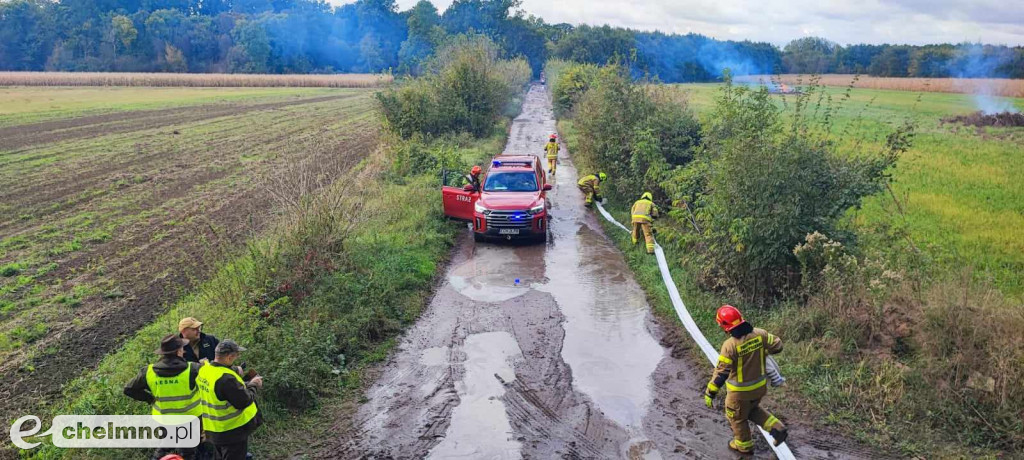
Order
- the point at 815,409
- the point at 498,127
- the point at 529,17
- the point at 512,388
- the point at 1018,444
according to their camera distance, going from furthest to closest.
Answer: the point at 529,17 → the point at 498,127 → the point at 512,388 → the point at 815,409 → the point at 1018,444

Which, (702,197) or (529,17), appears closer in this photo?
(702,197)

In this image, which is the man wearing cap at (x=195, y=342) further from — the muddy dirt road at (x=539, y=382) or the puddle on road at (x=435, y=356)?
the puddle on road at (x=435, y=356)

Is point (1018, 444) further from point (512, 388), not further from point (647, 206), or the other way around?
point (647, 206)

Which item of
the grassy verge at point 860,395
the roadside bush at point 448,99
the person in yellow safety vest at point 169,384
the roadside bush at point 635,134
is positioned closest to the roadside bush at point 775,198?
the grassy verge at point 860,395

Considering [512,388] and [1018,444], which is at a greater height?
[1018,444]

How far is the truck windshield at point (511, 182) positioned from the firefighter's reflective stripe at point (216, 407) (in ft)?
37.5

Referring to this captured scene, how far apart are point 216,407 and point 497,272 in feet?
27.6

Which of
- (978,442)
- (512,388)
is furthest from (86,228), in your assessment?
(978,442)

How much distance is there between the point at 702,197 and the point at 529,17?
114 m

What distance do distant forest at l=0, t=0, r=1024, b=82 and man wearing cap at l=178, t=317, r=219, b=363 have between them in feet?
232

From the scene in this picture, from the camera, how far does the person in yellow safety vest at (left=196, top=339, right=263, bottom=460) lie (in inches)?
224

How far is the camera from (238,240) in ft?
50.8

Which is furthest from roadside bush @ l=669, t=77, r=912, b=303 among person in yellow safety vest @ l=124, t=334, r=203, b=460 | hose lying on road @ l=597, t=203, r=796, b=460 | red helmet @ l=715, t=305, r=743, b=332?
person in yellow safety vest @ l=124, t=334, r=203, b=460

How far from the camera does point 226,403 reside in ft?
18.9
